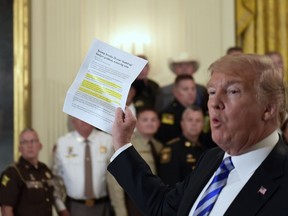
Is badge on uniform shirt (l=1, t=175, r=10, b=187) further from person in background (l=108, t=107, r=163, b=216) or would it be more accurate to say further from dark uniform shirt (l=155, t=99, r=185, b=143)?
dark uniform shirt (l=155, t=99, r=185, b=143)

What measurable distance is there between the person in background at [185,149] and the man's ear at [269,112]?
10.9 ft

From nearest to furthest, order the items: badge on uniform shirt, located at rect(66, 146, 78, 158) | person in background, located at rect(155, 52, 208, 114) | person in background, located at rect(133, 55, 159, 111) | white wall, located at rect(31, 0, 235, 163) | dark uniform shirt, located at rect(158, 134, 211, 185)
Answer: dark uniform shirt, located at rect(158, 134, 211, 185)
badge on uniform shirt, located at rect(66, 146, 78, 158)
person in background, located at rect(133, 55, 159, 111)
person in background, located at rect(155, 52, 208, 114)
white wall, located at rect(31, 0, 235, 163)

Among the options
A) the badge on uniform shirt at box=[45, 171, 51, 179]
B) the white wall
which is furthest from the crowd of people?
the white wall

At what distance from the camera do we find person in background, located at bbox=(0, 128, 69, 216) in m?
4.87

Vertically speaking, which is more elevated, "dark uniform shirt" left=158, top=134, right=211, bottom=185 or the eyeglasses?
the eyeglasses

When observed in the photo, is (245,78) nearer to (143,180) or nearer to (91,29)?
(143,180)

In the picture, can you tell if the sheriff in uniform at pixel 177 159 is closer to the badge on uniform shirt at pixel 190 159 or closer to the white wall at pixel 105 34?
the badge on uniform shirt at pixel 190 159

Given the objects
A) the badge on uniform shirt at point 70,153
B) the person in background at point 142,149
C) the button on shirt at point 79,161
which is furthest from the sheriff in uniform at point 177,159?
the badge on uniform shirt at point 70,153

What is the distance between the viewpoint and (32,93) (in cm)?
654

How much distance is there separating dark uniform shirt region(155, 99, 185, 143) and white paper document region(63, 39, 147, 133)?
365 cm

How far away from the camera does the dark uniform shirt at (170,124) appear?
5.69 meters

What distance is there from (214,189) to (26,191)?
3.34 meters

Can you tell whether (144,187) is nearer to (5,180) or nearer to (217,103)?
(217,103)

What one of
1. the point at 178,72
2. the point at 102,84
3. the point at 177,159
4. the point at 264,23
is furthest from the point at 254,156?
the point at 264,23
